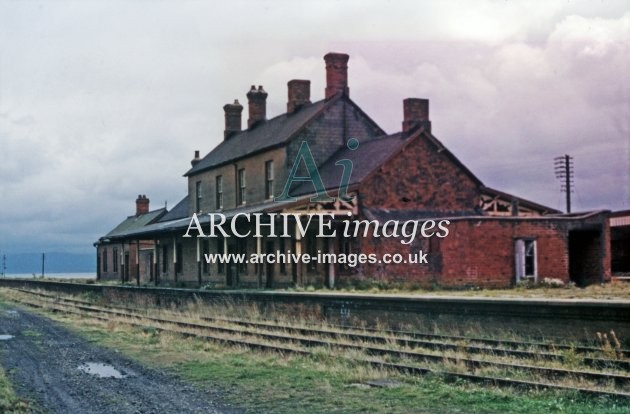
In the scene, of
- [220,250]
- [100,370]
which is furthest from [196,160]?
[100,370]

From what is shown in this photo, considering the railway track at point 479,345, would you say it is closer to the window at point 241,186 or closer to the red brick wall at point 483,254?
the red brick wall at point 483,254

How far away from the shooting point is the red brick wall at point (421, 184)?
1129 inches

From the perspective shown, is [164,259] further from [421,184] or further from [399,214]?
[399,214]

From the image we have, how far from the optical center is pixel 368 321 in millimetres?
17344

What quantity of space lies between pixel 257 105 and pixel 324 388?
101 feet

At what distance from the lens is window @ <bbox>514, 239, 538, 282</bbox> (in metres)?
25.9

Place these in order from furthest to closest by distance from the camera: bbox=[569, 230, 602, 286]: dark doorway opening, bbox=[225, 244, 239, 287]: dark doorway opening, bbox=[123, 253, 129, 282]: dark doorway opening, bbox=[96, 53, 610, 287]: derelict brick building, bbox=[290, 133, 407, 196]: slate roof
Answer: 1. bbox=[123, 253, 129, 282]: dark doorway opening
2. bbox=[225, 244, 239, 287]: dark doorway opening
3. bbox=[290, 133, 407, 196]: slate roof
4. bbox=[569, 230, 602, 286]: dark doorway opening
5. bbox=[96, 53, 610, 287]: derelict brick building

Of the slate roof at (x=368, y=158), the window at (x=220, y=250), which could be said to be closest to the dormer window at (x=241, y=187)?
the window at (x=220, y=250)

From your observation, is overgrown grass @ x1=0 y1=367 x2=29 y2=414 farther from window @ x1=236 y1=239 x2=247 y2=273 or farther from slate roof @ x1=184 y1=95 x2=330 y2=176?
window @ x1=236 y1=239 x2=247 y2=273

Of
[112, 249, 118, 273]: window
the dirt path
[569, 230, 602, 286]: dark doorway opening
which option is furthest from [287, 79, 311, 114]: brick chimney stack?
[112, 249, 118, 273]: window

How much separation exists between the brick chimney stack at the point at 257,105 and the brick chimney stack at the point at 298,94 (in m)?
3.83

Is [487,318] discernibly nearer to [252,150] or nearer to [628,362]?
[628,362]

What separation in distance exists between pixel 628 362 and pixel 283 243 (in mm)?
21107

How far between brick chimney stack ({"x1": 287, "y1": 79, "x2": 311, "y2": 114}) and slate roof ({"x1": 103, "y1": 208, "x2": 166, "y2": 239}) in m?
17.8
